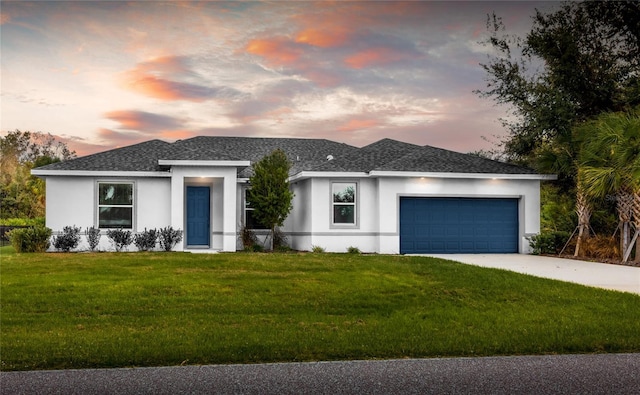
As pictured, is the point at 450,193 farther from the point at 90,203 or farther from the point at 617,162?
the point at 90,203

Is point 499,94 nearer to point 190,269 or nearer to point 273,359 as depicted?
point 190,269

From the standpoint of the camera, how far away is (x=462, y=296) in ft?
41.8

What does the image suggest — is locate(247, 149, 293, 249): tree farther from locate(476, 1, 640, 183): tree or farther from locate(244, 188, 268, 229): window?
locate(476, 1, 640, 183): tree

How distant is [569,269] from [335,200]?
28.4ft

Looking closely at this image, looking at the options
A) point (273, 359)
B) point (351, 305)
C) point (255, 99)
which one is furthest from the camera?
point (255, 99)

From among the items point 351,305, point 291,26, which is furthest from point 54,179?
point 351,305

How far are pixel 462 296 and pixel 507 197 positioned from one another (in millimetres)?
12296

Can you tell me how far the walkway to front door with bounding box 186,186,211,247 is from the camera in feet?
78.1

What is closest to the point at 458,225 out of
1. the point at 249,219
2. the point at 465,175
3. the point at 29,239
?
the point at 465,175

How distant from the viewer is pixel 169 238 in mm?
21938

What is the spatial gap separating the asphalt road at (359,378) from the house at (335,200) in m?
15.2

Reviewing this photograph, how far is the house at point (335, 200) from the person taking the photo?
892 inches

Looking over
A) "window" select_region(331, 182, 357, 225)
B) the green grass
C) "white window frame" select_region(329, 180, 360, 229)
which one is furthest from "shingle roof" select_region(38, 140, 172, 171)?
the green grass

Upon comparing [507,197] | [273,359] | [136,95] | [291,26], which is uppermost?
[291,26]
